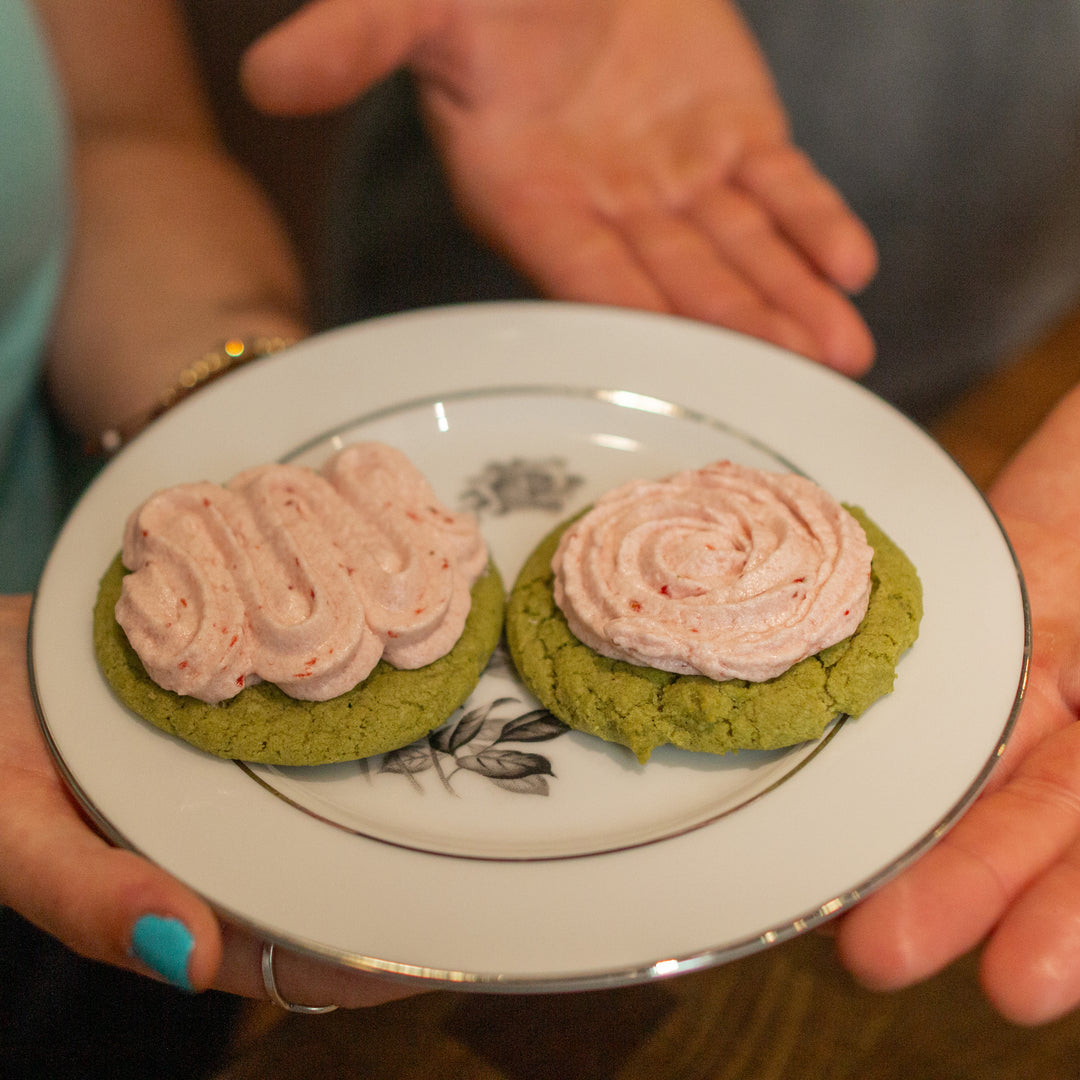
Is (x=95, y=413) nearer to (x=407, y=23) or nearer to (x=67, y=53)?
(x=67, y=53)

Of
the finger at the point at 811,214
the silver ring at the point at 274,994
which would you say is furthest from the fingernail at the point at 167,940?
the finger at the point at 811,214

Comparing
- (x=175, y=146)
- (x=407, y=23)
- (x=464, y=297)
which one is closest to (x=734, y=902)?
(x=407, y=23)

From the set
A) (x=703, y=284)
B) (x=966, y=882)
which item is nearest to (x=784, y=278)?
(x=703, y=284)

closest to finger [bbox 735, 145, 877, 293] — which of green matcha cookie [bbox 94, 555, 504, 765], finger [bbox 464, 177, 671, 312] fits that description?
finger [bbox 464, 177, 671, 312]

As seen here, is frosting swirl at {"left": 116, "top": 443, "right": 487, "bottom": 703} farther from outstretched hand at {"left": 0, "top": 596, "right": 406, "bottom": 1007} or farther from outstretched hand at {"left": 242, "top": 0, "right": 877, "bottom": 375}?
outstretched hand at {"left": 242, "top": 0, "right": 877, "bottom": 375}

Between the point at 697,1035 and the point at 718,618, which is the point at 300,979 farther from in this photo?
the point at 718,618
